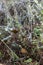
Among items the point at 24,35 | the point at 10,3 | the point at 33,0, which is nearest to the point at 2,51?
the point at 24,35

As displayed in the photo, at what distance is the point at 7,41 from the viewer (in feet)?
7.63

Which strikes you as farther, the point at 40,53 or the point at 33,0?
the point at 33,0

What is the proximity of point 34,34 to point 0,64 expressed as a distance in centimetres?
60

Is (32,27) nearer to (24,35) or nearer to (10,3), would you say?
(24,35)

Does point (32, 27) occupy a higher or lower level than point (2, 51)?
higher

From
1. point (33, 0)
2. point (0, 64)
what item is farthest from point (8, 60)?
point (33, 0)

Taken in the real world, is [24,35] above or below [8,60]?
above

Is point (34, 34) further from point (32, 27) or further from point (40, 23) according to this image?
point (40, 23)

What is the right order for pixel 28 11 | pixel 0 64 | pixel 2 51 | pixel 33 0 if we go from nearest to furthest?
pixel 0 64, pixel 2 51, pixel 28 11, pixel 33 0

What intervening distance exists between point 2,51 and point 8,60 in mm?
167

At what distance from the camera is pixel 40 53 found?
7.07ft

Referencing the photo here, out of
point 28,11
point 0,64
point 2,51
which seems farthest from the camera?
point 28,11

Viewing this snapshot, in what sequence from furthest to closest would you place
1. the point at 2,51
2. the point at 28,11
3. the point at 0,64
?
1. the point at 28,11
2. the point at 2,51
3. the point at 0,64

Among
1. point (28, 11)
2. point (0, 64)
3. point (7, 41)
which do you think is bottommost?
point (0, 64)
